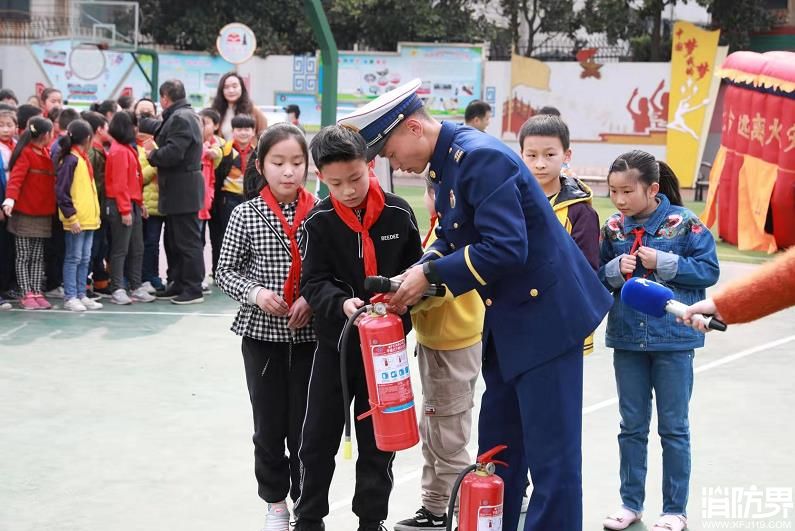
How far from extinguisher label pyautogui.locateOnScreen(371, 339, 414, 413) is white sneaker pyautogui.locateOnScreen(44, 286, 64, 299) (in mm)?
6753

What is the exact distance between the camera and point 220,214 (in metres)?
10.2

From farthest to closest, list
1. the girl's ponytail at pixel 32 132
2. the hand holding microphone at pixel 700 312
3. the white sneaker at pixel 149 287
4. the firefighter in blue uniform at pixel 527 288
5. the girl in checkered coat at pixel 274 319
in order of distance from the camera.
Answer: the white sneaker at pixel 149 287, the girl's ponytail at pixel 32 132, the girl in checkered coat at pixel 274 319, the firefighter in blue uniform at pixel 527 288, the hand holding microphone at pixel 700 312

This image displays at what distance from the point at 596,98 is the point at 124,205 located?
17749 mm

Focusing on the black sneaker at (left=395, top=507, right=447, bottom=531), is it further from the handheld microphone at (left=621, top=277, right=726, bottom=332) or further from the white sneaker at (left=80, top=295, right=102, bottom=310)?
the white sneaker at (left=80, top=295, right=102, bottom=310)

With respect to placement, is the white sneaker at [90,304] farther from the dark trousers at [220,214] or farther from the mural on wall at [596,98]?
the mural on wall at [596,98]

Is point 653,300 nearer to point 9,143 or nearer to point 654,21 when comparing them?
point 9,143

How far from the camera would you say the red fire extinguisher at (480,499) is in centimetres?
359

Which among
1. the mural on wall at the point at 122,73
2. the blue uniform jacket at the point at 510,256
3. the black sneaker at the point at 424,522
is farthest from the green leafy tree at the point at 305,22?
the blue uniform jacket at the point at 510,256

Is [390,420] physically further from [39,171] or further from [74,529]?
[39,171]

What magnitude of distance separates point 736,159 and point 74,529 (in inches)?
463

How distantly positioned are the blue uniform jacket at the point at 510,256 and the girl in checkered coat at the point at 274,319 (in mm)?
903

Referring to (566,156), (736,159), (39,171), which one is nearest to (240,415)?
(566,156)

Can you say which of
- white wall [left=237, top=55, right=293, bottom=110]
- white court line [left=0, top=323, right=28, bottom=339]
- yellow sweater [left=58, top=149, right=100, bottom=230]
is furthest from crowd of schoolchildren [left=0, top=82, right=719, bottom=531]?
white wall [left=237, top=55, right=293, bottom=110]

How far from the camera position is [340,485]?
4969mm
